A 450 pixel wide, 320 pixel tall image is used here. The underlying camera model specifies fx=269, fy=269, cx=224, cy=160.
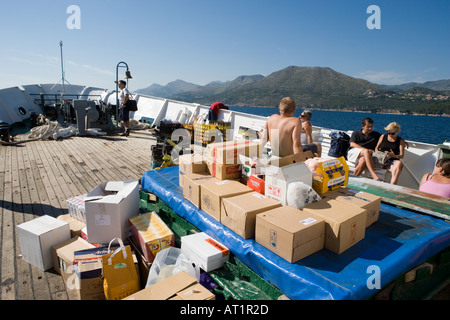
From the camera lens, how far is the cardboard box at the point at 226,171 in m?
3.54

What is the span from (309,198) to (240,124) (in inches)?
275

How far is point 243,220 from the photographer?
2619mm

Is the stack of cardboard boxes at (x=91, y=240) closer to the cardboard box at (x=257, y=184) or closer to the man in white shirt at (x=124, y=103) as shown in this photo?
the cardboard box at (x=257, y=184)

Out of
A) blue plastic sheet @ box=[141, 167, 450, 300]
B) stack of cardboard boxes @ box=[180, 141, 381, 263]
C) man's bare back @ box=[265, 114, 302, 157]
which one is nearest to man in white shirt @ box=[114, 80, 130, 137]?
stack of cardboard boxes @ box=[180, 141, 381, 263]

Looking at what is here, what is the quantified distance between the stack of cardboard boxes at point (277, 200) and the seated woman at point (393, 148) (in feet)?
9.22

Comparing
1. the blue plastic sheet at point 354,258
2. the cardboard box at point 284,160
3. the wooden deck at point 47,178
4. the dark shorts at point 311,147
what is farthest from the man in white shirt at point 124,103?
the cardboard box at point 284,160

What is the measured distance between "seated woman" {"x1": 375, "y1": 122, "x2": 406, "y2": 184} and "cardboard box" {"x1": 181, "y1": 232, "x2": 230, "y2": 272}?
14.3 ft

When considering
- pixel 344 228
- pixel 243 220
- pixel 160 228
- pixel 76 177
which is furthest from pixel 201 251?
pixel 76 177

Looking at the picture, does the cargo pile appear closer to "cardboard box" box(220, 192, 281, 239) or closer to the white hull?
"cardboard box" box(220, 192, 281, 239)

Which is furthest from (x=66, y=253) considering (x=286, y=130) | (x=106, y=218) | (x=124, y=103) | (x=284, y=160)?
(x=124, y=103)

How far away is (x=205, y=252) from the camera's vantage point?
2.59m

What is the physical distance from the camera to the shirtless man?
3781mm

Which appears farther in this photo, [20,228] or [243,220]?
[20,228]
